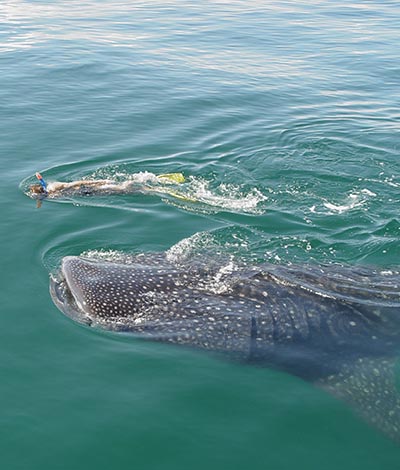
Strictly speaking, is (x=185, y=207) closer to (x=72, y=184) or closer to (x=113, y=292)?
(x=72, y=184)

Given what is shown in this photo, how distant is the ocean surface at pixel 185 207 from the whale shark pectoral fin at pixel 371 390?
0.21m

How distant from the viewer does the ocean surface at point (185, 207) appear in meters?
9.16

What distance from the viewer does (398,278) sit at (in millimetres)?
12320

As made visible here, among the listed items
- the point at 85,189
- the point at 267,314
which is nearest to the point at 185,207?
the point at 85,189

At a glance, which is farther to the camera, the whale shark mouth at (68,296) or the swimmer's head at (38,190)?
the swimmer's head at (38,190)

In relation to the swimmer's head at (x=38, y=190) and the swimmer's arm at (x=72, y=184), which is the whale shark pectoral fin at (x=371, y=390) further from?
the swimmer's head at (x=38, y=190)

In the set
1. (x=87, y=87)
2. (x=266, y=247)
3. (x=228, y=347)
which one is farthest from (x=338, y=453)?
(x=87, y=87)

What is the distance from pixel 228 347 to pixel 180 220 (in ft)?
19.4

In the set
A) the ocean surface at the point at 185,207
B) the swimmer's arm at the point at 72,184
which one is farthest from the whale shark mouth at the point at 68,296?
the swimmer's arm at the point at 72,184

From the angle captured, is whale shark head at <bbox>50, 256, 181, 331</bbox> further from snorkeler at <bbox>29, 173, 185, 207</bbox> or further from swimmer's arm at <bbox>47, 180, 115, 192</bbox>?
swimmer's arm at <bbox>47, 180, 115, 192</bbox>

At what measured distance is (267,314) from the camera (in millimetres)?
10992

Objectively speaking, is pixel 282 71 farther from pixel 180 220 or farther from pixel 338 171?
pixel 180 220

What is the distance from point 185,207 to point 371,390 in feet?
26.3

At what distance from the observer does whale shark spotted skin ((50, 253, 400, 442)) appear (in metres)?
10.4
